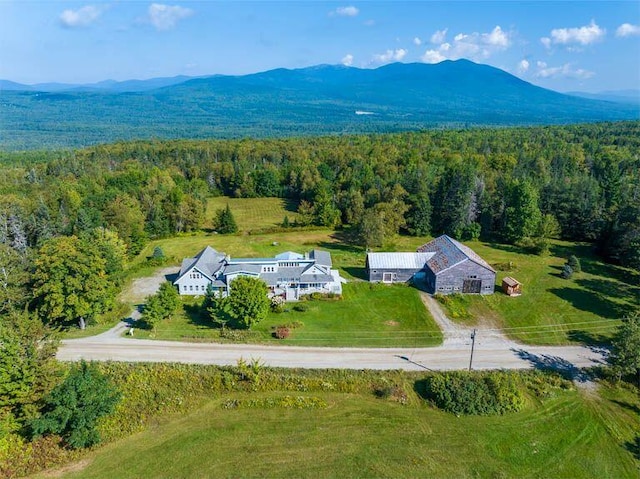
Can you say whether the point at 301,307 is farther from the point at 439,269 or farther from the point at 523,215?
the point at 523,215

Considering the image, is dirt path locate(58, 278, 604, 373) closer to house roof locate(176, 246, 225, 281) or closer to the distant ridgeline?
house roof locate(176, 246, 225, 281)

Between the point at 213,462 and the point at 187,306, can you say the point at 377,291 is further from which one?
the point at 213,462

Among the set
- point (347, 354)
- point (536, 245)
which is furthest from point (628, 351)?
point (536, 245)

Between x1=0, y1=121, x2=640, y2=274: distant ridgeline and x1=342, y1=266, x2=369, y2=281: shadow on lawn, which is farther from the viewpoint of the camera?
x1=0, y1=121, x2=640, y2=274: distant ridgeline

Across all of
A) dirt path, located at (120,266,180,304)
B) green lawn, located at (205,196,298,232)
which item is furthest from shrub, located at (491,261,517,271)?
dirt path, located at (120,266,180,304)

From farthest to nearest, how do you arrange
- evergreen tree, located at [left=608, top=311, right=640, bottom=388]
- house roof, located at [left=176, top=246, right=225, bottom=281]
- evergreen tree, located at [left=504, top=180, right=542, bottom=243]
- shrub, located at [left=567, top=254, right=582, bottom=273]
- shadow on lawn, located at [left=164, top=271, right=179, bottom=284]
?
evergreen tree, located at [left=504, top=180, right=542, bottom=243], shrub, located at [left=567, top=254, right=582, bottom=273], shadow on lawn, located at [left=164, top=271, right=179, bottom=284], house roof, located at [left=176, top=246, right=225, bottom=281], evergreen tree, located at [left=608, top=311, right=640, bottom=388]

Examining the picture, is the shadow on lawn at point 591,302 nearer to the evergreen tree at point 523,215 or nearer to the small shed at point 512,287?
the small shed at point 512,287
